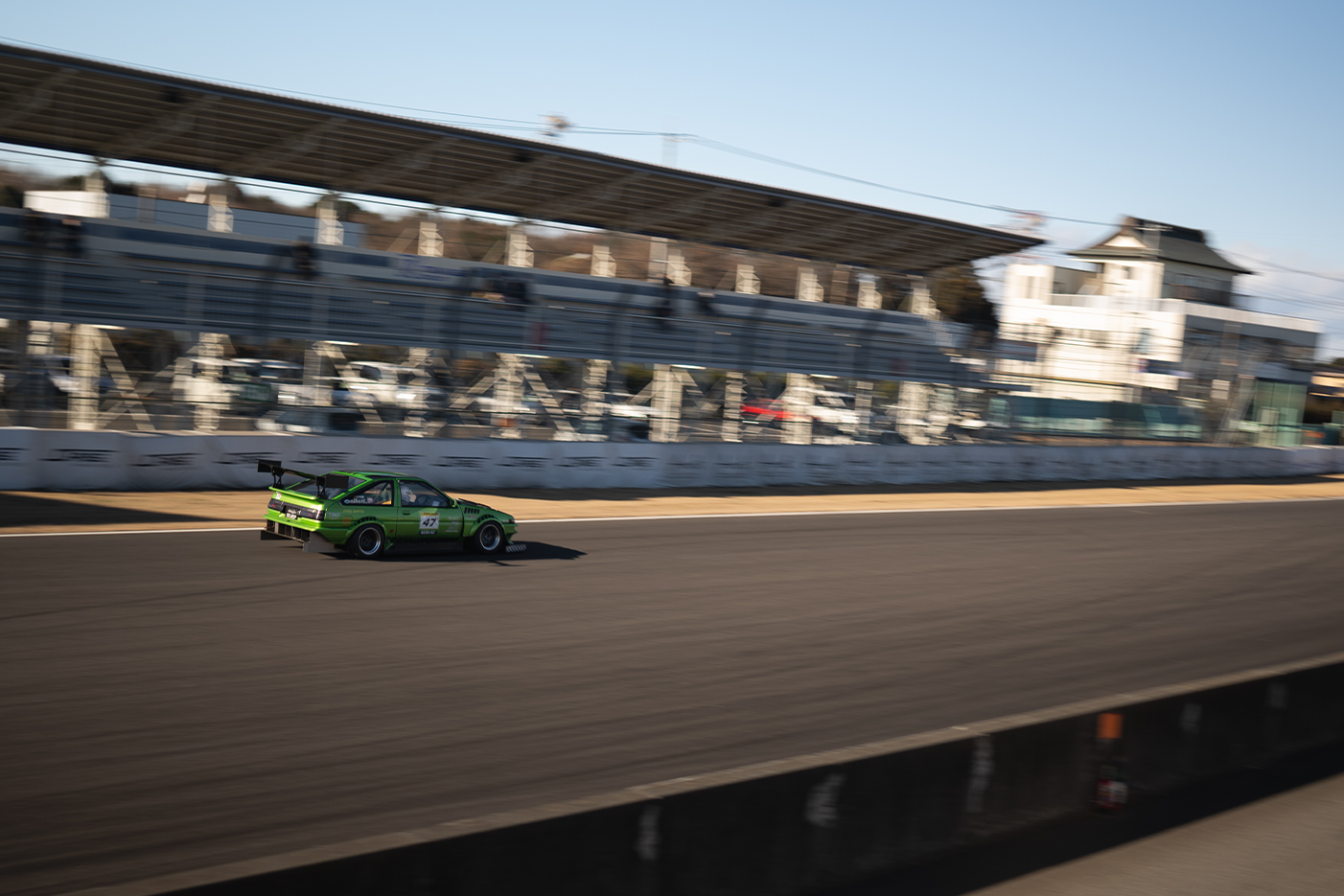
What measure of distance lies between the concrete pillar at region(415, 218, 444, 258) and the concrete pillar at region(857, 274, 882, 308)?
15222mm

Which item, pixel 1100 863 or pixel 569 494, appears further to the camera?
pixel 569 494

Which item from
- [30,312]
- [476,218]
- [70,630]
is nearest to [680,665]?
[70,630]

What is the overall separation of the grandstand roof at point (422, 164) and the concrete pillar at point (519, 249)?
3.63 ft

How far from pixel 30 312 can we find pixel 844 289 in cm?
2613

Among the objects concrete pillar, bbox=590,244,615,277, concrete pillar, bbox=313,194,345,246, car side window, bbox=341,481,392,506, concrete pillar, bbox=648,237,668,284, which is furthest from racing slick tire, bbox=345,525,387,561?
concrete pillar, bbox=648,237,668,284

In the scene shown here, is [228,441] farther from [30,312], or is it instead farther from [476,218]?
[476,218]

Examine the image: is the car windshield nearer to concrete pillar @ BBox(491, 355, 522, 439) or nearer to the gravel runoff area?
the gravel runoff area

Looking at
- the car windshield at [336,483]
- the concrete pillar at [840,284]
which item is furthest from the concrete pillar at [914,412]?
the car windshield at [336,483]

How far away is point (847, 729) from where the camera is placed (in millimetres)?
7590

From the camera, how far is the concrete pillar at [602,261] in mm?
30094

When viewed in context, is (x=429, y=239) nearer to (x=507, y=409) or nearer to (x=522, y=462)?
(x=507, y=409)

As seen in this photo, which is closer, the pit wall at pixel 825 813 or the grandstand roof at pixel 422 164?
the pit wall at pixel 825 813

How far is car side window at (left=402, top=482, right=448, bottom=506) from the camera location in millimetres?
12984

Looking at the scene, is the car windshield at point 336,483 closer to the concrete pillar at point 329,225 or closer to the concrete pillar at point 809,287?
the concrete pillar at point 329,225
